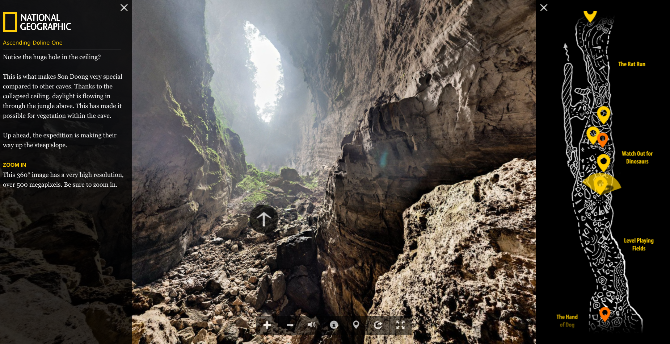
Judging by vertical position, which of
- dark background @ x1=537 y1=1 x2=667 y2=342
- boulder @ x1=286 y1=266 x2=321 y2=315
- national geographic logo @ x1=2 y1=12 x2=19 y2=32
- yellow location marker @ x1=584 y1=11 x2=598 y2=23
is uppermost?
national geographic logo @ x1=2 y1=12 x2=19 y2=32

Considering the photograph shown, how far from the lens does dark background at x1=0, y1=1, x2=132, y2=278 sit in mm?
6199

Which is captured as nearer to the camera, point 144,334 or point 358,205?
point 144,334

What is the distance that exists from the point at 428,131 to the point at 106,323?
677cm

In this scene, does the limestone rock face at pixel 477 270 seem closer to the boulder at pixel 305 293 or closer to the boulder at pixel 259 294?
the boulder at pixel 305 293

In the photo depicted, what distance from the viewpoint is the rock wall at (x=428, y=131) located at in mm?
4008

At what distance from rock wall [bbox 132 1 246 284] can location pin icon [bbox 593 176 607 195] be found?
41.5ft

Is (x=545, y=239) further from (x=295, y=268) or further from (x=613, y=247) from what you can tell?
(x=295, y=268)

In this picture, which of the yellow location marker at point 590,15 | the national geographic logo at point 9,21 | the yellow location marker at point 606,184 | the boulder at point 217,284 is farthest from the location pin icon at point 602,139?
the national geographic logo at point 9,21

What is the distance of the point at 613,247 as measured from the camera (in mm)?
1863

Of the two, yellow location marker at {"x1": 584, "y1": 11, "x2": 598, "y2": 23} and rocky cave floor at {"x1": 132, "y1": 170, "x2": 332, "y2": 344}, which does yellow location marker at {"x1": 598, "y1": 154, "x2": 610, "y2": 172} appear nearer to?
yellow location marker at {"x1": 584, "y1": 11, "x2": 598, "y2": 23}

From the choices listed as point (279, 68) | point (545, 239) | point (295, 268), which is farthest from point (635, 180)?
point (279, 68)

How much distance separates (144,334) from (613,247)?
6608 mm

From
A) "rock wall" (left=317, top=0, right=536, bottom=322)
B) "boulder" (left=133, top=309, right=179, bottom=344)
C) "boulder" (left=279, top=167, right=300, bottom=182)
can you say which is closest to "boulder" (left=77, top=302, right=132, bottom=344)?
"boulder" (left=133, top=309, right=179, bottom=344)

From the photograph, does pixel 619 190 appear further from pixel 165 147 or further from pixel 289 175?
pixel 289 175
